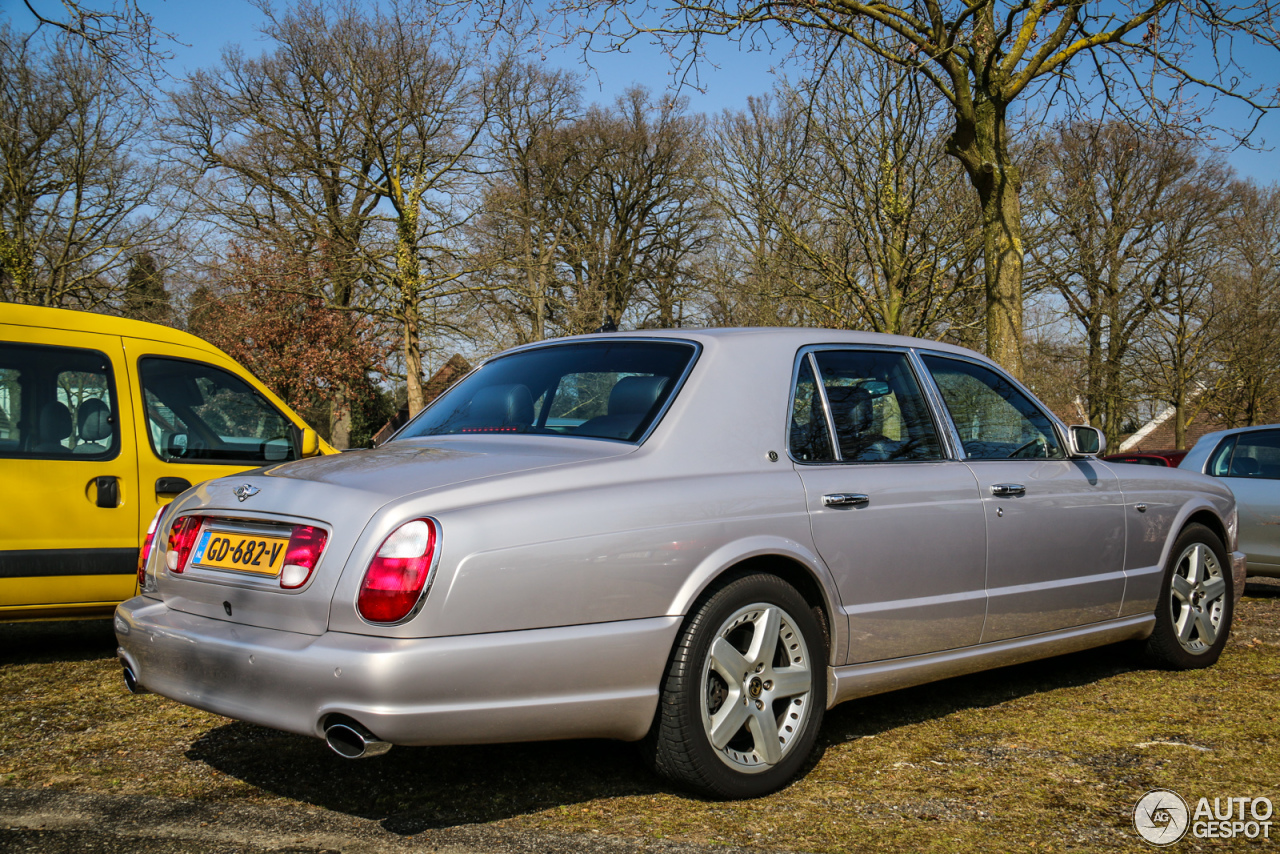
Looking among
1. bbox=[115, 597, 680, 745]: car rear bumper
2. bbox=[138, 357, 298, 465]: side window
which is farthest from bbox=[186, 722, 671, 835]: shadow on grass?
bbox=[138, 357, 298, 465]: side window

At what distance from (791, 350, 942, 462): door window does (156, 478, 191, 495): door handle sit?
349 centimetres

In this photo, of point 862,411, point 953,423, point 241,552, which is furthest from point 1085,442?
point 241,552

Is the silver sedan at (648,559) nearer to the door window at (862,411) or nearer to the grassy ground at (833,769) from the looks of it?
the door window at (862,411)

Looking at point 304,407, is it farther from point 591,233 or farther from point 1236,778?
point 1236,778

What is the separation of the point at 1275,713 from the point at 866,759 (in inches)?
77.9

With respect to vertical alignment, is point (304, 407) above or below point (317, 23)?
below

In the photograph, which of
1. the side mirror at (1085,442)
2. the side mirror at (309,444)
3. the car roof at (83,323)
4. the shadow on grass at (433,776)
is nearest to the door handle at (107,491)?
the car roof at (83,323)

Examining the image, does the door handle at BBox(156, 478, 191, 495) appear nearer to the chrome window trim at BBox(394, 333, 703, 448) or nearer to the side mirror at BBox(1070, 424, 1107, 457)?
the chrome window trim at BBox(394, 333, 703, 448)

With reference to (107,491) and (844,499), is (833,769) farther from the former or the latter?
(107,491)

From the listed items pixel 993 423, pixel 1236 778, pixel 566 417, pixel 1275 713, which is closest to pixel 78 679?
pixel 566 417

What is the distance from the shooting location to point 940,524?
13.5 ft

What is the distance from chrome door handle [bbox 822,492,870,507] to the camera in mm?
3764

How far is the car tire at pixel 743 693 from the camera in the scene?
10.8ft

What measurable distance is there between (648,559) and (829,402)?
123cm
